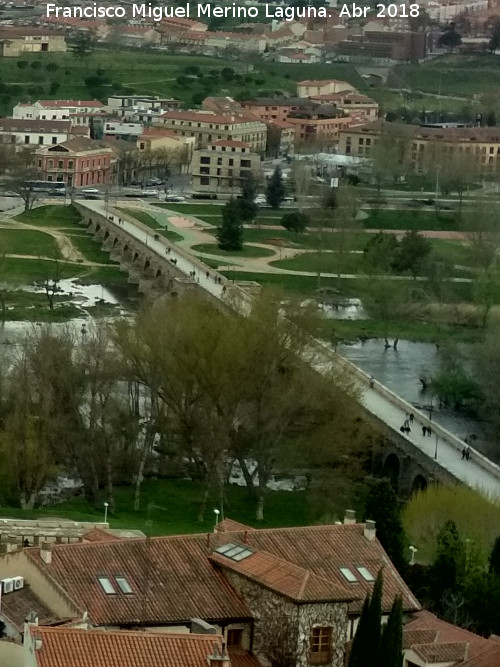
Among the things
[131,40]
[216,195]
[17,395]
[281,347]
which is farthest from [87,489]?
[131,40]

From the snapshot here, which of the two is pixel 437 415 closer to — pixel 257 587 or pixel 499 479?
pixel 499 479

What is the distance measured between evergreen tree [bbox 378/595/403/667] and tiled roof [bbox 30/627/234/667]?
4.09ft

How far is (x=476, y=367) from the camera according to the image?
36938mm

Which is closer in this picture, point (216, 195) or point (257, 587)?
point (257, 587)

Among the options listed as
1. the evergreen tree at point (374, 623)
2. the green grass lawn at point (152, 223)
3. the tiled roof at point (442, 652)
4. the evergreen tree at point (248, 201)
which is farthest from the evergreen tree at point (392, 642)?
the evergreen tree at point (248, 201)

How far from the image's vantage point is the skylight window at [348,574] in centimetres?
1648

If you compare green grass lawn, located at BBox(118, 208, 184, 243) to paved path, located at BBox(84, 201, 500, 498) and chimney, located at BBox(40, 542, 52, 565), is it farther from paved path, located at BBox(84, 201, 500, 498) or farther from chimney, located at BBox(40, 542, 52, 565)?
chimney, located at BBox(40, 542, 52, 565)

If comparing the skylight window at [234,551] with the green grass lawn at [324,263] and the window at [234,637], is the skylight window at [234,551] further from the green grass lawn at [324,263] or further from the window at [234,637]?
the green grass lawn at [324,263]

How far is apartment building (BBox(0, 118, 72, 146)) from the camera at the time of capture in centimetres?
7181

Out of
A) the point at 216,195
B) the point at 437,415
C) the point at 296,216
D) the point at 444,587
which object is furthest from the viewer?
the point at 216,195

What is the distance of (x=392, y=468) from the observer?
31203 millimetres

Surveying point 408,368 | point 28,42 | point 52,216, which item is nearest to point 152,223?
point 52,216

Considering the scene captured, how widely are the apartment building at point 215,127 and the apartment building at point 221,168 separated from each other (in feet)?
10.9

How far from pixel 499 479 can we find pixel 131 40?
260ft
